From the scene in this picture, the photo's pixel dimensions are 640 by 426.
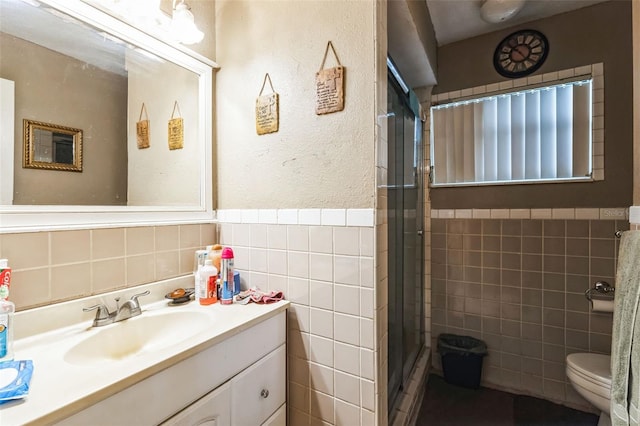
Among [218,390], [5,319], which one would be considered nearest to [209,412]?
[218,390]

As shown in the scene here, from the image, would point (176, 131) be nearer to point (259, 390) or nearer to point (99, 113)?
point (99, 113)

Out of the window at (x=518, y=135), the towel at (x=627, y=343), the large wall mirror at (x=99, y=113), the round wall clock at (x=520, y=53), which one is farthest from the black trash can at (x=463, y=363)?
the round wall clock at (x=520, y=53)

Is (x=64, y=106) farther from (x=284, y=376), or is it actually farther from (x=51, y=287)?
(x=284, y=376)

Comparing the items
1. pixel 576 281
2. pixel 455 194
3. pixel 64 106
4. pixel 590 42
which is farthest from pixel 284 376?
pixel 590 42

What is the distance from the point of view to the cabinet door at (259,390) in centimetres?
92

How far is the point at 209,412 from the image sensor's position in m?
0.83

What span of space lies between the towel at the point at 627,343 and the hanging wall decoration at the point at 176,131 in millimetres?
1831

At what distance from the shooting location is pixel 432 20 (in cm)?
197

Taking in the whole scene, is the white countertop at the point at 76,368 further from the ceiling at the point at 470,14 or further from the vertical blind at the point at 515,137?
the ceiling at the point at 470,14

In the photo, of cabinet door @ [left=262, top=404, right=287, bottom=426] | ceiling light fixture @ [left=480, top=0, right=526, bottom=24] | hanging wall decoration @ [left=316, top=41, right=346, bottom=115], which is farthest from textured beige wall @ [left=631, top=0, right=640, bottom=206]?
cabinet door @ [left=262, top=404, right=287, bottom=426]

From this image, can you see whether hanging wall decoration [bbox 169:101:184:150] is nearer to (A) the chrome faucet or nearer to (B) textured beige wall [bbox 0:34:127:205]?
(B) textured beige wall [bbox 0:34:127:205]

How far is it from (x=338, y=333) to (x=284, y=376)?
0.31m

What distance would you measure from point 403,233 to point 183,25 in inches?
58.7

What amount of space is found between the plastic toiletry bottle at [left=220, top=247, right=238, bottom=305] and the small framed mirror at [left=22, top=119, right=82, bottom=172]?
1.97 feet
